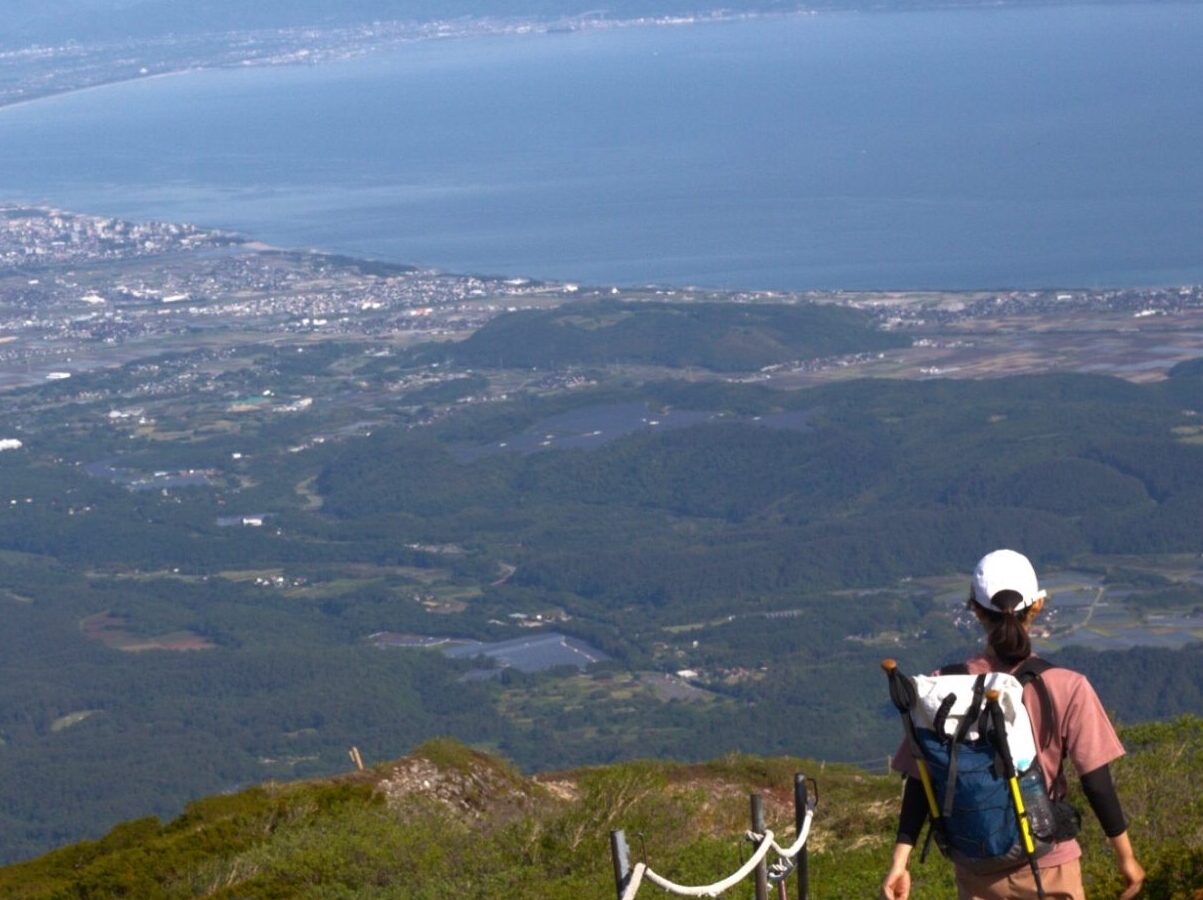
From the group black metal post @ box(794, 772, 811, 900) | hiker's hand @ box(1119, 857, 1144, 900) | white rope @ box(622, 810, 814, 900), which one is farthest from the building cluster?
hiker's hand @ box(1119, 857, 1144, 900)

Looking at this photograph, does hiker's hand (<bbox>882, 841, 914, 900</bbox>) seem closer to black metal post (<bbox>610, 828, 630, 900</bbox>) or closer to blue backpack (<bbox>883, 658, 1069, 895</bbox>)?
blue backpack (<bbox>883, 658, 1069, 895</bbox>)

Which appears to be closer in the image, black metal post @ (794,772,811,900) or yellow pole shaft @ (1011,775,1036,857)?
yellow pole shaft @ (1011,775,1036,857)

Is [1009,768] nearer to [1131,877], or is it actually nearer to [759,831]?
[1131,877]

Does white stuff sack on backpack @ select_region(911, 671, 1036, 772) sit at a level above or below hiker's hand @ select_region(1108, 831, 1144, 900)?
above

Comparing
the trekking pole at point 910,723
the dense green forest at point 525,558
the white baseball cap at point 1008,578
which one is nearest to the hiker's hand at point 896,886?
the trekking pole at point 910,723

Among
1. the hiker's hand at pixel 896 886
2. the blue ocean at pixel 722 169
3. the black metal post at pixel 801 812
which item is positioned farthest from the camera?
the blue ocean at pixel 722 169

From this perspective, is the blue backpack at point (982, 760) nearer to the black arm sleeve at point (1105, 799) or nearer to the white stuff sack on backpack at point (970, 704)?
the white stuff sack on backpack at point (970, 704)
